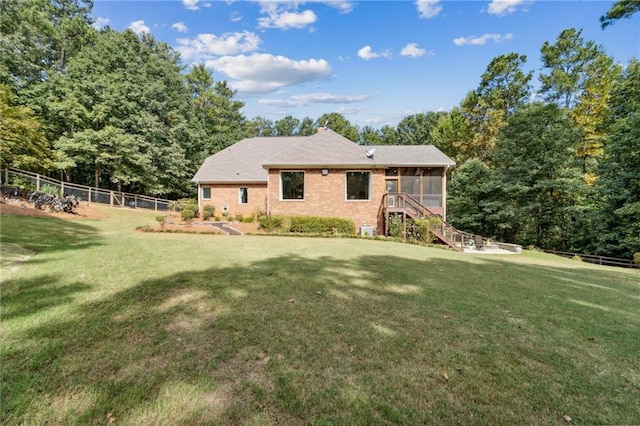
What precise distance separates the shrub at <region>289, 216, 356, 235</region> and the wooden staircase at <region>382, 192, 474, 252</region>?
2.38m

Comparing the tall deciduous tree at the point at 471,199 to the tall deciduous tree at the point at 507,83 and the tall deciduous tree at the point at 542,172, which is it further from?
the tall deciduous tree at the point at 507,83

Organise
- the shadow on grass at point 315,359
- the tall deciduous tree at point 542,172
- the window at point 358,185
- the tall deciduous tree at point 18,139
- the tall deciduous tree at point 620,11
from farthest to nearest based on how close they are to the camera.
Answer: the tall deciduous tree at point 542,172, the window at point 358,185, the tall deciduous tree at point 18,139, the tall deciduous tree at point 620,11, the shadow on grass at point 315,359

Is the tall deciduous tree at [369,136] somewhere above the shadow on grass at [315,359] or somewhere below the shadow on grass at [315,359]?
above

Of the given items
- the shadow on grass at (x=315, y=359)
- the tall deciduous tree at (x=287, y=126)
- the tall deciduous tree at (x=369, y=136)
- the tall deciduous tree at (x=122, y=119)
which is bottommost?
the shadow on grass at (x=315, y=359)

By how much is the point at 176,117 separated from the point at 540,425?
32317 mm

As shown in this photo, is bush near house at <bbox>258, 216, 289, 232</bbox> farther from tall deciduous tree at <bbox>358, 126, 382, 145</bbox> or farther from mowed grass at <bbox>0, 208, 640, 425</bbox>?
tall deciduous tree at <bbox>358, 126, 382, 145</bbox>

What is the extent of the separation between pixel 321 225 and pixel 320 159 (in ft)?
13.1

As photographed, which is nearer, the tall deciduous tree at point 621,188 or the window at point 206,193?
the tall deciduous tree at point 621,188

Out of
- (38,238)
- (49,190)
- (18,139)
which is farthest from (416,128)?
(38,238)

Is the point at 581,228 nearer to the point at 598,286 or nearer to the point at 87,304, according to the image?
the point at 598,286

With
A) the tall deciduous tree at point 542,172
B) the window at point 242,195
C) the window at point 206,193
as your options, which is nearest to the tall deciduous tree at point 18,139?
the window at point 206,193

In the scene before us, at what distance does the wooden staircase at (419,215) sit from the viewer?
14.2 metres

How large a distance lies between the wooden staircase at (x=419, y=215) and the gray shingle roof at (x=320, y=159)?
2.05 m

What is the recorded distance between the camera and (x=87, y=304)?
3910 millimetres
